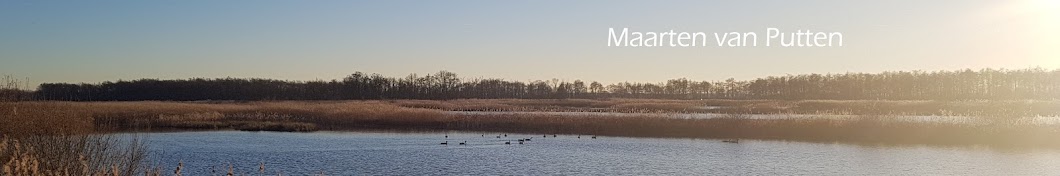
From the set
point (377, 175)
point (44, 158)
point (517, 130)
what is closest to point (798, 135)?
point (517, 130)

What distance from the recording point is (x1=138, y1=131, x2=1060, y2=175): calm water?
2025 cm

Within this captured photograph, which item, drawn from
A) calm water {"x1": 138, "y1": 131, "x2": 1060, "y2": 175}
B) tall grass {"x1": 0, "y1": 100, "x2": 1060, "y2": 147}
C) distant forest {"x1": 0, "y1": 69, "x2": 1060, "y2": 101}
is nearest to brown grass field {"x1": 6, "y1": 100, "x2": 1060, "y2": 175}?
tall grass {"x1": 0, "y1": 100, "x2": 1060, "y2": 147}

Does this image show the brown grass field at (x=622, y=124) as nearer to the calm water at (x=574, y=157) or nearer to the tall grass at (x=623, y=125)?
the tall grass at (x=623, y=125)

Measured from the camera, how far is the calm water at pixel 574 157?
2025 centimetres

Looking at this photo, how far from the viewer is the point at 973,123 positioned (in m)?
31.1

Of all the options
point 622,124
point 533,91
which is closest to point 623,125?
point 622,124

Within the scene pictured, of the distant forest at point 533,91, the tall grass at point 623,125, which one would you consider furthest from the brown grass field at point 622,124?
the distant forest at point 533,91

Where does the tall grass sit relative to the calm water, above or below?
above

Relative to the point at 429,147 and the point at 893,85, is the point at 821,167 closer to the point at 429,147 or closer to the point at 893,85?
the point at 429,147

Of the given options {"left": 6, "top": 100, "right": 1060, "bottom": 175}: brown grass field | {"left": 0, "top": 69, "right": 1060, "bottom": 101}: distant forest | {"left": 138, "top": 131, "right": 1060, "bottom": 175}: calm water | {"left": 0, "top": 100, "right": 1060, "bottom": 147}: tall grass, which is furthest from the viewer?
{"left": 0, "top": 69, "right": 1060, "bottom": 101}: distant forest

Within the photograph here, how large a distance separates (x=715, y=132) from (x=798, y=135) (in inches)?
122

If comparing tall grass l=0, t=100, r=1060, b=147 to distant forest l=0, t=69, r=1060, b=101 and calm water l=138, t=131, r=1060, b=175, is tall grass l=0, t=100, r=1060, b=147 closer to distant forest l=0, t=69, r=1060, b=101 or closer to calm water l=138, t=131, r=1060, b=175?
calm water l=138, t=131, r=1060, b=175

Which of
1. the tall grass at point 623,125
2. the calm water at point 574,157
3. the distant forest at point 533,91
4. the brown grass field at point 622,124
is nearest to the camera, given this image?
the calm water at point 574,157

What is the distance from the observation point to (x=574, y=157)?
2367 centimetres
